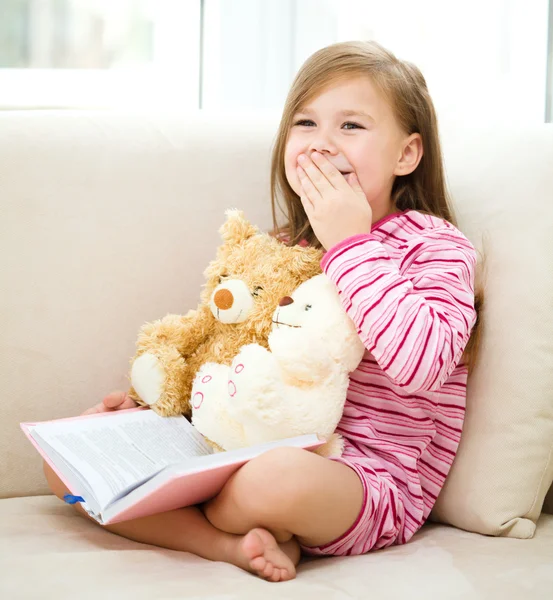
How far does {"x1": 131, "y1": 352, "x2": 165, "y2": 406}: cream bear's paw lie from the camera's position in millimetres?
1101

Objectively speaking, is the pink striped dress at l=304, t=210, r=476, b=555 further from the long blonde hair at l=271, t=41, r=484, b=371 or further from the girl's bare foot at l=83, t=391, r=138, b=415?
the girl's bare foot at l=83, t=391, r=138, b=415

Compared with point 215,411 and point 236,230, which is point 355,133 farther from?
point 215,411

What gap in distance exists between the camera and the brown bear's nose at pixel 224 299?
1.05 meters

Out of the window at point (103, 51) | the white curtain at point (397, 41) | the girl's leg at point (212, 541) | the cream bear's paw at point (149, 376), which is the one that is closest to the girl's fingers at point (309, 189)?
the cream bear's paw at point (149, 376)

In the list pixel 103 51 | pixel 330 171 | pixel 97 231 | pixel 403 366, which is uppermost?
pixel 103 51

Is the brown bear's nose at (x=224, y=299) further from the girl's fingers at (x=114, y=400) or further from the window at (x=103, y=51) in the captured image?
the window at (x=103, y=51)

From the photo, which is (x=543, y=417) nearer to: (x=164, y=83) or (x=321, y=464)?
(x=321, y=464)

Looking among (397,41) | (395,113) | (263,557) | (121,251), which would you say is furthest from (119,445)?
(397,41)

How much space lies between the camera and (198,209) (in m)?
1.26

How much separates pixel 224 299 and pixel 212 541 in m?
0.32

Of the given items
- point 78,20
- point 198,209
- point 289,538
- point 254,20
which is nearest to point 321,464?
point 289,538

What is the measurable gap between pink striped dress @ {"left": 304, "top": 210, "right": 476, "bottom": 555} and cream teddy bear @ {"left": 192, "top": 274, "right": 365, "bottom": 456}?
0.10 feet

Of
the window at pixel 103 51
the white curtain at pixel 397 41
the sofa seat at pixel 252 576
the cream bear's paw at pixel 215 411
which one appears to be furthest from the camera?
the window at pixel 103 51

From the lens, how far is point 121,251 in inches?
48.3
